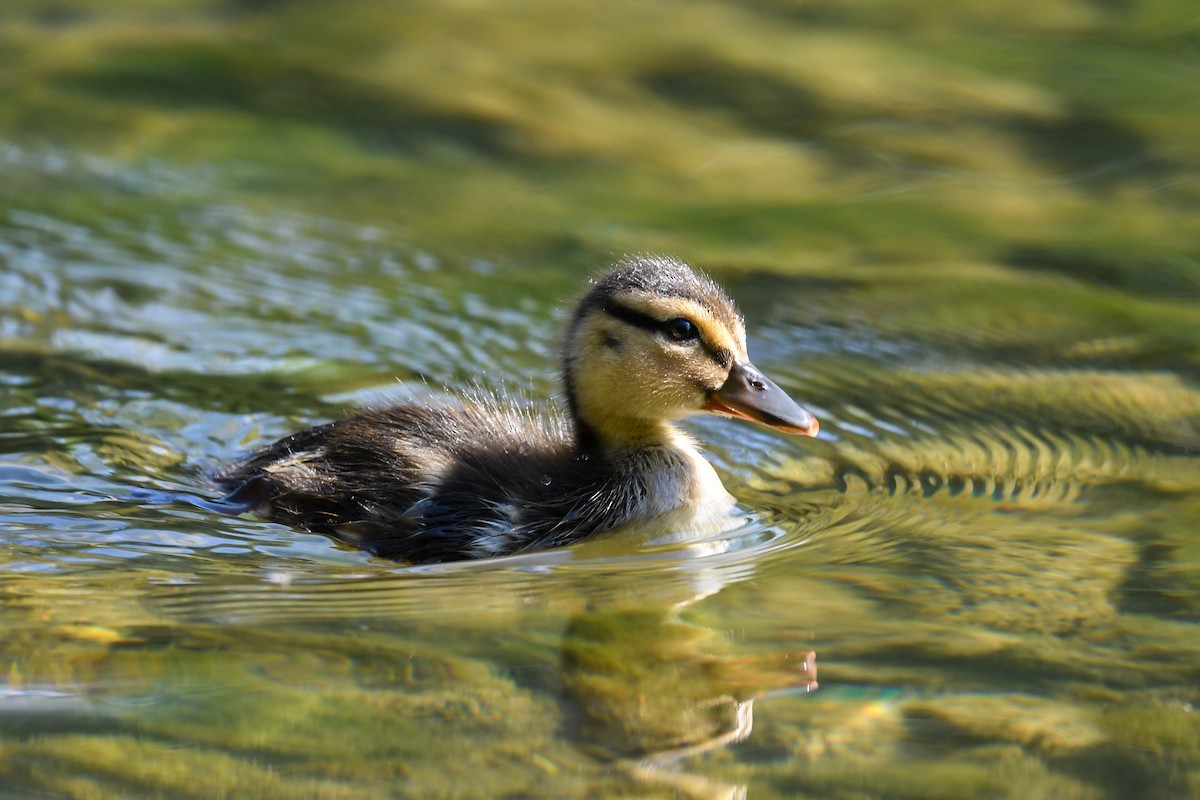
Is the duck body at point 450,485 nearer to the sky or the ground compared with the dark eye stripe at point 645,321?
nearer to the ground

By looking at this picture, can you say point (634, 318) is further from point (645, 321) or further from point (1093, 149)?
point (1093, 149)

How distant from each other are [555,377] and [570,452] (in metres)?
0.54

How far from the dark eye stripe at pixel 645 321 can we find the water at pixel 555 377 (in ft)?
1.43

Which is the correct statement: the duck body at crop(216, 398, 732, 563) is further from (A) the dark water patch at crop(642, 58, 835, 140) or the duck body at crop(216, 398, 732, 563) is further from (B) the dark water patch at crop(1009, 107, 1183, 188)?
(A) the dark water patch at crop(642, 58, 835, 140)

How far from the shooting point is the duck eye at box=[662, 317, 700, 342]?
4.85m

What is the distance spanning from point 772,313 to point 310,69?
161 inches

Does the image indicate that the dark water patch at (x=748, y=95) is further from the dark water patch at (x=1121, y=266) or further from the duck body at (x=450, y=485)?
the duck body at (x=450, y=485)

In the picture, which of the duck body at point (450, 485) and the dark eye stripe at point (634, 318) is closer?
the duck body at point (450, 485)

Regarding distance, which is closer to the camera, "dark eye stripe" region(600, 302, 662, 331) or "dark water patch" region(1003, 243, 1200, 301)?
"dark eye stripe" region(600, 302, 662, 331)

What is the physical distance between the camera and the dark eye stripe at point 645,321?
4.85m

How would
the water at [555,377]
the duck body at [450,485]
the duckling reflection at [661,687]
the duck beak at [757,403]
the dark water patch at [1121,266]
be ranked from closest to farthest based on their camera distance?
the duckling reflection at [661,687], the water at [555,377], the duck body at [450,485], the duck beak at [757,403], the dark water patch at [1121,266]

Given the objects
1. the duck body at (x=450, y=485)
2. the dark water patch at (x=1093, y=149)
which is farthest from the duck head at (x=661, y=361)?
the dark water patch at (x=1093, y=149)

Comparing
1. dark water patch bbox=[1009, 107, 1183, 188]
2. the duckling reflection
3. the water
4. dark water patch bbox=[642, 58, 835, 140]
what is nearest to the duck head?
the water

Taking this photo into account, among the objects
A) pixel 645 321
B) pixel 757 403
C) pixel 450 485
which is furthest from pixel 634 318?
pixel 450 485
